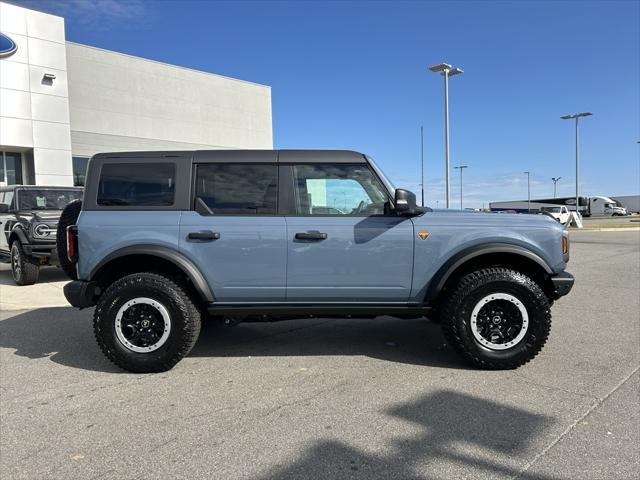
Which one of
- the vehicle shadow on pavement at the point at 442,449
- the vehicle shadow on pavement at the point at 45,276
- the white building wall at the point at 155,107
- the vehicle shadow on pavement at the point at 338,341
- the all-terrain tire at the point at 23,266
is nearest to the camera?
the vehicle shadow on pavement at the point at 442,449

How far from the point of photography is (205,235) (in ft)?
14.0

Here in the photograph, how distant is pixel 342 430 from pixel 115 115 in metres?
24.5

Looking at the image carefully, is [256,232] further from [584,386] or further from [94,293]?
[584,386]

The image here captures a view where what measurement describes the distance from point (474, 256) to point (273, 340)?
2378 millimetres

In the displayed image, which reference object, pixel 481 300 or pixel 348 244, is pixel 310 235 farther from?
pixel 481 300

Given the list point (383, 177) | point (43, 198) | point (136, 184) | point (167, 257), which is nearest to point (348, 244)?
point (383, 177)

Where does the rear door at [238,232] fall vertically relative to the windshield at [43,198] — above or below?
below

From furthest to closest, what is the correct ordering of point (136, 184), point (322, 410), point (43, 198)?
point (43, 198), point (136, 184), point (322, 410)

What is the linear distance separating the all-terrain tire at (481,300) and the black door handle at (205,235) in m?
2.14

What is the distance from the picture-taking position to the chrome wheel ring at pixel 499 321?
4289mm

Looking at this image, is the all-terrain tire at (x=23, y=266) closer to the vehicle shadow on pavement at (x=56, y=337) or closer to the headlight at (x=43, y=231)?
the headlight at (x=43, y=231)

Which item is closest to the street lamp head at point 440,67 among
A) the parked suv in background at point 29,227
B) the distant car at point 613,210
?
the parked suv in background at point 29,227

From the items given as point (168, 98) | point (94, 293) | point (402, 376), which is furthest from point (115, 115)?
point (402, 376)

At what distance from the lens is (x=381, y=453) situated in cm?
289
